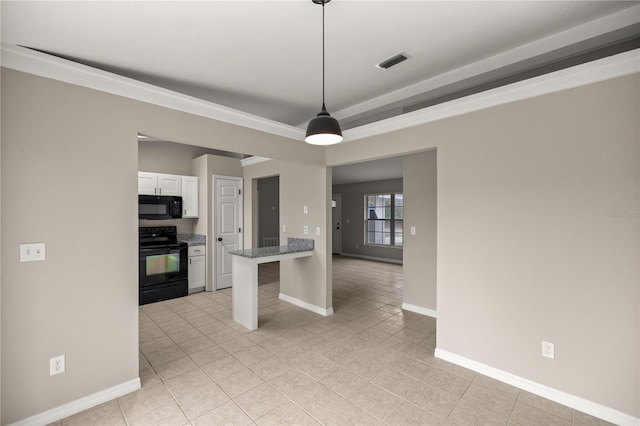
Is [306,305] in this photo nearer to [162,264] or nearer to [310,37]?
[162,264]

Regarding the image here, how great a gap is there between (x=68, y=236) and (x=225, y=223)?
3374 millimetres

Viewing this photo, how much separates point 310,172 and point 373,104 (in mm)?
1367

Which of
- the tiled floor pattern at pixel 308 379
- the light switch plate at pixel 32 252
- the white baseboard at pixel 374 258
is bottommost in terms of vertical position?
the tiled floor pattern at pixel 308 379

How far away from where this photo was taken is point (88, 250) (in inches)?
89.0

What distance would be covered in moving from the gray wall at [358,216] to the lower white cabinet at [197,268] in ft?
18.0

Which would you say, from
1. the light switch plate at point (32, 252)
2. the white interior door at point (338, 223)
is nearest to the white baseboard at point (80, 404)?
the light switch plate at point (32, 252)

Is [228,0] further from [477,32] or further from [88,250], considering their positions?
[88,250]

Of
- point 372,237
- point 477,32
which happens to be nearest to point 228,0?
point 477,32

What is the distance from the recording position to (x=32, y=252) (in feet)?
6.70

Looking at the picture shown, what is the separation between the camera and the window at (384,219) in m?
8.84

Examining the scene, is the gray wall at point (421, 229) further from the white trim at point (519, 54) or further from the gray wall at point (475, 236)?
the gray wall at point (475, 236)

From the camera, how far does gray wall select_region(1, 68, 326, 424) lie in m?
1.97

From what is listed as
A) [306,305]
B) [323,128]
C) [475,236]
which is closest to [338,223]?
[306,305]

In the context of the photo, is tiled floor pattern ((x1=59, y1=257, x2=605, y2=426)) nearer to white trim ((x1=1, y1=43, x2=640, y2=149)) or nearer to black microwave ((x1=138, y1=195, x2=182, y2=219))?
black microwave ((x1=138, y1=195, x2=182, y2=219))
